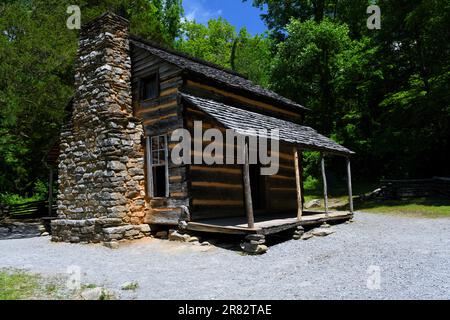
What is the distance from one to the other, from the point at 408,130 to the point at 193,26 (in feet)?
96.9

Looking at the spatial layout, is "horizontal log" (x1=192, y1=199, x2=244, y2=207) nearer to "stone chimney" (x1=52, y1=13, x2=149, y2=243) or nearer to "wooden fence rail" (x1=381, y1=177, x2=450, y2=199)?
"stone chimney" (x1=52, y1=13, x2=149, y2=243)

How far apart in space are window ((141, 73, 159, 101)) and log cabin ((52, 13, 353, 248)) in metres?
0.03

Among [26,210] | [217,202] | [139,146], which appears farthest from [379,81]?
[26,210]

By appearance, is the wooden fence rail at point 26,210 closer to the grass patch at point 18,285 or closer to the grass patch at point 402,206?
the grass patch at point 18,285

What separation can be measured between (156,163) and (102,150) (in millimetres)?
1600

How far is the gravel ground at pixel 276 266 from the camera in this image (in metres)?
5.09

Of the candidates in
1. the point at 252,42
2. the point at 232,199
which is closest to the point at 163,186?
the point at 232,199

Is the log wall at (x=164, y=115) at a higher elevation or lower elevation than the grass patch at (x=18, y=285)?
higher

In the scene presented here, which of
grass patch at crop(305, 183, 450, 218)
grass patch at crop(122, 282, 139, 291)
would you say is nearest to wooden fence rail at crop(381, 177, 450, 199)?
grass patch at crop(305, 183, 450, 218)

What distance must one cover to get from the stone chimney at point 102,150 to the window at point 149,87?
48 centimetres

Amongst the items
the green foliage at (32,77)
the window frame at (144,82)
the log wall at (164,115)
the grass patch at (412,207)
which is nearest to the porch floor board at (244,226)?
the log wall at (164,115)

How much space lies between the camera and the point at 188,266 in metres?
7.01

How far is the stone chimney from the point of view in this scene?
32.9 feet

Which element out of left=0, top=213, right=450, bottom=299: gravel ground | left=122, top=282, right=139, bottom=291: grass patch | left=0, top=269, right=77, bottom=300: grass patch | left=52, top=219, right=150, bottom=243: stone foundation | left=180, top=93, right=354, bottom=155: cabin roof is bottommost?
left=0, top=213, right=450, bottom=299: gravel ground
